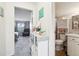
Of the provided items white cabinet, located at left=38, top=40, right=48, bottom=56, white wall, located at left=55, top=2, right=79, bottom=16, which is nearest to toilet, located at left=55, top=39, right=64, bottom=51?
white cabinet, located at left=38, top=40, right=48, bottom=56

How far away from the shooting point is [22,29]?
1.37 metres

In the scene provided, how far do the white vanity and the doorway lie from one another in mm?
560

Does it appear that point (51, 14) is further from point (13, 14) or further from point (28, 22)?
point (13, 14)

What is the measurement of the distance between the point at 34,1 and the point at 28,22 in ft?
0.98

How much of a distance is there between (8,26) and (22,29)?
193mm

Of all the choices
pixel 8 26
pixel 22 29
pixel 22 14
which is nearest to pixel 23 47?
pixel 22 29

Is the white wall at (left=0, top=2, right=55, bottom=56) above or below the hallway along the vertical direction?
above

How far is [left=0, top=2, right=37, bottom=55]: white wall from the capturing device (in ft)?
4.42

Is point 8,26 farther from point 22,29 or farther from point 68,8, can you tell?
point 68,8

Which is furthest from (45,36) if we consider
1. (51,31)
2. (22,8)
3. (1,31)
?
(1,31)

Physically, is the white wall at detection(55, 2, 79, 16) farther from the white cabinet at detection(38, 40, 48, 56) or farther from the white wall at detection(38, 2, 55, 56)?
the white cabinet at detection(38, 40, 48, 56)

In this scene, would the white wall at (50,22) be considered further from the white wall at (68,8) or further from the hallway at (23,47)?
the hallway at (23,47)

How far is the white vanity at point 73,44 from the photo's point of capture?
4.40ft

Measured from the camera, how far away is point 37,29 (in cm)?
151
